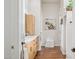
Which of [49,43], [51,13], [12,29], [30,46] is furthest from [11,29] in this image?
[51,13]

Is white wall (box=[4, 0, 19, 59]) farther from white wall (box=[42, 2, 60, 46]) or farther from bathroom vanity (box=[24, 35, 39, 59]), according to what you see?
white wall (box=[42, 2, 60, 46])

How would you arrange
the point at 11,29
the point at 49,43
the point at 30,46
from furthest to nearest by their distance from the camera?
the point at 49,43, the point at 30,46, the point at 11,29

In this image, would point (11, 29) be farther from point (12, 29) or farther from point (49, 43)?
point (49, 43)

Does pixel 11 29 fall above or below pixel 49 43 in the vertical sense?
above

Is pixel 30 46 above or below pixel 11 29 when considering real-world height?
below

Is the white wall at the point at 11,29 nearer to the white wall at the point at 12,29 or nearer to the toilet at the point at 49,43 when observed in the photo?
the white wall at the point at 12,29

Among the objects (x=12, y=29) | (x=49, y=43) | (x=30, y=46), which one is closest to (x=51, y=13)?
(x=49, y=43)

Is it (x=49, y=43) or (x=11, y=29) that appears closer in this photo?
(x=11, y=29)

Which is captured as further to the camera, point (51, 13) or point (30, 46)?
point (51, 13)

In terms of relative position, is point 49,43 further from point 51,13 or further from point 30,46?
point 30,46

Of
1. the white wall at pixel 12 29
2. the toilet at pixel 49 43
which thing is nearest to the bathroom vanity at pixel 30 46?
the white wall at pixel 12 29

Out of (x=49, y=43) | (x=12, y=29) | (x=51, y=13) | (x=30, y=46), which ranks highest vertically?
(x=51, y=13)

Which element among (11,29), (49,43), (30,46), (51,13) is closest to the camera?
(11,29)
